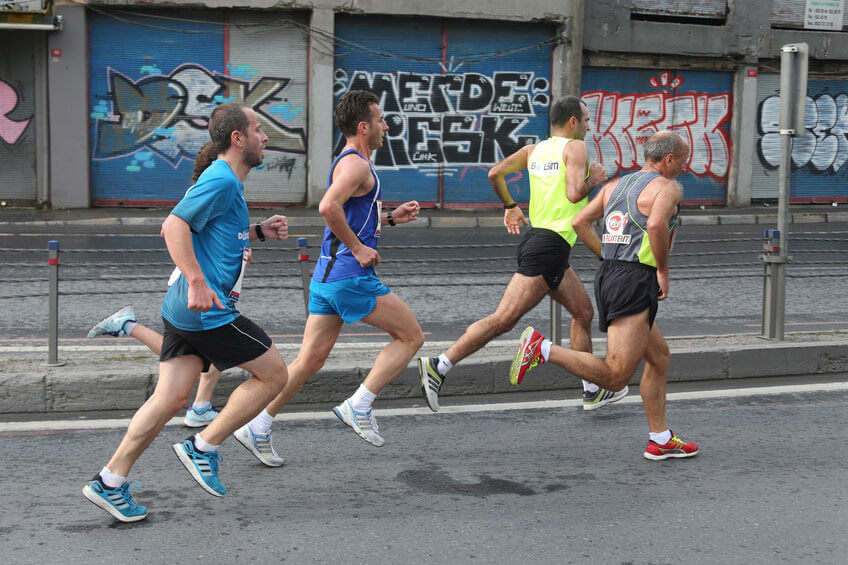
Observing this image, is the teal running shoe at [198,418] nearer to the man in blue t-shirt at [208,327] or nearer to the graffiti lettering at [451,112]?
the man in blue t-shirt at [208,327]

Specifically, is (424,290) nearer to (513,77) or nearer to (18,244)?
(18,244)

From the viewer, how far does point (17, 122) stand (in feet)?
61.8

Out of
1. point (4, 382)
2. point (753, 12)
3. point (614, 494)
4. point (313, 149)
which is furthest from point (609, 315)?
point (753, 12)

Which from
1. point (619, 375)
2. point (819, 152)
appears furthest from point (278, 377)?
point (819, 152)

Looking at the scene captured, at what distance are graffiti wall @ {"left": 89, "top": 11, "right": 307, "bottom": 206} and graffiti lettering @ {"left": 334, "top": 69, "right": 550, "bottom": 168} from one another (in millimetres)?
1409

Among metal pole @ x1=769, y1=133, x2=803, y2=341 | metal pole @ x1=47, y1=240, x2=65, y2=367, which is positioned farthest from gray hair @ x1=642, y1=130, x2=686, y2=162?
metal pole @ x1=47, y1=240, x2=65, y2=367

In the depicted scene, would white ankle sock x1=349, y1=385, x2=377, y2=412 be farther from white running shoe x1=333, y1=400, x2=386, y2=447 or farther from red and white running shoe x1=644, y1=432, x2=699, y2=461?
red and white running shoe x1=644, y1=432, x2=699, y2=461

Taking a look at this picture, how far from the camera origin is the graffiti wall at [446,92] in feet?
65.8

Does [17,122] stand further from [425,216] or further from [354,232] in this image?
[354,232]

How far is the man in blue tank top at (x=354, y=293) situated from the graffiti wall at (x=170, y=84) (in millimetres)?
14571

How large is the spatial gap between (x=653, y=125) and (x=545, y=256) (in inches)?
658

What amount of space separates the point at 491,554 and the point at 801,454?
2.17m

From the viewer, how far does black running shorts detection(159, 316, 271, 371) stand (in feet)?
14.0

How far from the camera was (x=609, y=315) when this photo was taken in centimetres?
522
